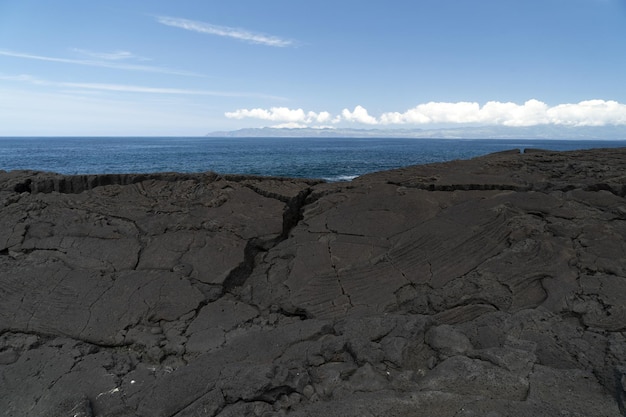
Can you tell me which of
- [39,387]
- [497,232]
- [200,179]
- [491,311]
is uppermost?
[200,179]

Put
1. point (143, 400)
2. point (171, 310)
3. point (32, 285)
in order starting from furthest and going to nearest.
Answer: point (32, 285) → point (171, 310) → point (143, 400)

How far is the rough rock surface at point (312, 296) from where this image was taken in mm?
3109

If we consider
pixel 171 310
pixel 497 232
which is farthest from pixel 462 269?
pixel 171 310

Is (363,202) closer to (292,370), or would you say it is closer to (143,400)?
(292,370)

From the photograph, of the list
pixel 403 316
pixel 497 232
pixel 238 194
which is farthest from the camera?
pixel 238 194

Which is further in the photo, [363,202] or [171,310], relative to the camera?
[363,202]

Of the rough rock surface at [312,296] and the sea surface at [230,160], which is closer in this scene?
the rough rock surface at [312,296]

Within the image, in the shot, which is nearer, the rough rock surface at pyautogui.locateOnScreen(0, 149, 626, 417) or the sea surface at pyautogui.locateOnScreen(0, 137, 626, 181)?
the rough rock surface at pyautogui.locateOnScreen(0, 149, 626, 417)

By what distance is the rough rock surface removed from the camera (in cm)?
Answer: 311

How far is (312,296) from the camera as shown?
4562 mm

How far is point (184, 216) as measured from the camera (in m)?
5.96

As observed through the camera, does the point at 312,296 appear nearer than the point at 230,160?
Yes

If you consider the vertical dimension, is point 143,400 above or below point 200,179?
below

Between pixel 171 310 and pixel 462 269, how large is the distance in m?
3.43
